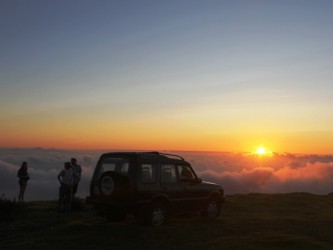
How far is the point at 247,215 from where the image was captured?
57.4 feet

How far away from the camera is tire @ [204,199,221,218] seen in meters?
15.9

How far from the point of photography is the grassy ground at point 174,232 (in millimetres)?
11617

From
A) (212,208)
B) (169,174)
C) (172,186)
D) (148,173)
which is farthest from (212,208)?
(148,173)

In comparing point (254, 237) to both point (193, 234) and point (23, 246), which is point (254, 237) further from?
point (23, 246)

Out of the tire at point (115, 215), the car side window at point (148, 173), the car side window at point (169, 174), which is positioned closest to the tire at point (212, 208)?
the car side window at point (169, 174)

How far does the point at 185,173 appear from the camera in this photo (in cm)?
1500

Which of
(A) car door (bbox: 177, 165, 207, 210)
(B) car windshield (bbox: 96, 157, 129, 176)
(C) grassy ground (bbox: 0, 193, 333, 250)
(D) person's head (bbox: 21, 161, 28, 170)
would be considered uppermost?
(D) person's head (bbox: 21, 161, 28, 170)

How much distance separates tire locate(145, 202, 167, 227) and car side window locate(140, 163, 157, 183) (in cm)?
86

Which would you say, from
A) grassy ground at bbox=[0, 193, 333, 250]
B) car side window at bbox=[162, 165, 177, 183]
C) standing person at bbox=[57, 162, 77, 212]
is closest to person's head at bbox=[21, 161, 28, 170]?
grassy ground at bbox=[0, 193, 333, 250]

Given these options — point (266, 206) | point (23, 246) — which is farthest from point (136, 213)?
point (266, 206)

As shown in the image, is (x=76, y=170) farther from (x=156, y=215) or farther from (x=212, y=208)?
(x=212, y=208)

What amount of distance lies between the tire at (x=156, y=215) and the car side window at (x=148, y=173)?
858 mm

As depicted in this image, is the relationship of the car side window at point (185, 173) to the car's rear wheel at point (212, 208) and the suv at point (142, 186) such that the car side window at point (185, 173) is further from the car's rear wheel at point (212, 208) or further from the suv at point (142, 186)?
the car's rear wheel at point (212, 208)

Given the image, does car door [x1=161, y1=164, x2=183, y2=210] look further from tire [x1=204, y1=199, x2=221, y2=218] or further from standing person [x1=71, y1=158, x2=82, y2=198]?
standing person [x1=71, y1=158, x2=82, y2=198]
